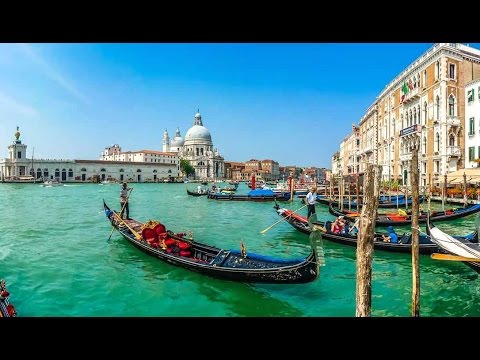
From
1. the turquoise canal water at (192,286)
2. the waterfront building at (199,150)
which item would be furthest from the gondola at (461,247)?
the waterfront building at (199,150)

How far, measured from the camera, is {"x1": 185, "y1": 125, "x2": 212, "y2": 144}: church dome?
49.4 metres

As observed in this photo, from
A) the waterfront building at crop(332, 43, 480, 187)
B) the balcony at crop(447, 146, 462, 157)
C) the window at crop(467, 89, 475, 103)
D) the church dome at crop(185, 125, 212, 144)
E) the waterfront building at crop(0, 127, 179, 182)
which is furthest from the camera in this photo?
the church dome at crop(185, 125, 212, 144)

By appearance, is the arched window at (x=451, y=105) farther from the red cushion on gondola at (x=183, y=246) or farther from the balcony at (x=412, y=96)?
the red cushion on gondola at (x=183, y=246)

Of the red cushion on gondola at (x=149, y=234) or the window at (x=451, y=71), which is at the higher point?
the window at (x=451, y=71)

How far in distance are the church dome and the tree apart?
7.06 meters

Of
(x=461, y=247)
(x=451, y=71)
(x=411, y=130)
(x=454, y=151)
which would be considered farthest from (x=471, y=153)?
(x=461, y=247)

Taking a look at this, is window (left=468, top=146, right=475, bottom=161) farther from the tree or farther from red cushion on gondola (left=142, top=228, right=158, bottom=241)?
the tree

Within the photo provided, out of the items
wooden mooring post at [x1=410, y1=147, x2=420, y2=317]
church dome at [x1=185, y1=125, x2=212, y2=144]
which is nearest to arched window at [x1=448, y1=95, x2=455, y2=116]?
wooden mooring post at [x1=410, y1=147, x2=420, y2=317]

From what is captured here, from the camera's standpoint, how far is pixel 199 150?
4884cm

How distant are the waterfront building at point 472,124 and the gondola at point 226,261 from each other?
777 cm

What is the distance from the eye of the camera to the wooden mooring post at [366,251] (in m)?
1.97

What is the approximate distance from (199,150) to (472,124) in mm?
41549
